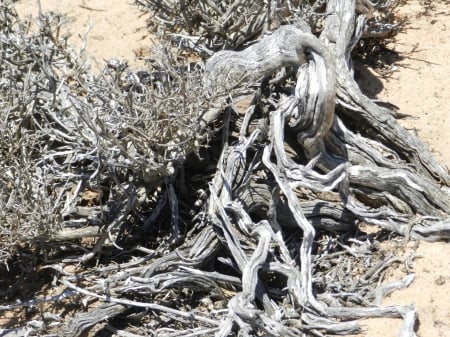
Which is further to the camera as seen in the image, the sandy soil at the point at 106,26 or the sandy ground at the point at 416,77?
the sandy soil at the point at 106,26

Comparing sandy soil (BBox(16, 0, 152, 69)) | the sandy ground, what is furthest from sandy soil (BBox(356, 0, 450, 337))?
sandy soil (BBox(16, 0, 152, 69))

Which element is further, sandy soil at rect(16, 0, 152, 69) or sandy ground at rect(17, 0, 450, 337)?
sandy soil at rect(16, 0, 152, 69)

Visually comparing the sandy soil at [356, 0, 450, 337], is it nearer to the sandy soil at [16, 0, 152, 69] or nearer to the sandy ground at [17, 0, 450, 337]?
the sandy ground at [17, 0, 450, 337]

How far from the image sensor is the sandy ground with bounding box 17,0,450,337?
4.18 metres

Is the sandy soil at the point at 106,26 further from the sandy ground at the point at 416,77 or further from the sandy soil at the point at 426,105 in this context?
the sandy soil at the point at 426,105

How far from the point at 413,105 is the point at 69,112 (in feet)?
6.80

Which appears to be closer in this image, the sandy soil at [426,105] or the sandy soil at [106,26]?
the sandy soil at [426,105]

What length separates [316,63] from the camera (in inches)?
183

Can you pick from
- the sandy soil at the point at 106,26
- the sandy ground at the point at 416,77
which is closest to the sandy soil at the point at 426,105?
the sandy ground at the point at 416,77

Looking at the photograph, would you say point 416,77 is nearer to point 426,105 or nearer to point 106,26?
point 426,105

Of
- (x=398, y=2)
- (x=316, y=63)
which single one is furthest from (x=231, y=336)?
(x=398, y=2)

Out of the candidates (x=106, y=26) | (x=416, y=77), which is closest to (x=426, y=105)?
(x=416, y=77)

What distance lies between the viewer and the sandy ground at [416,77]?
13.7ft

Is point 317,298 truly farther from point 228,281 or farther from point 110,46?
point 110,46
